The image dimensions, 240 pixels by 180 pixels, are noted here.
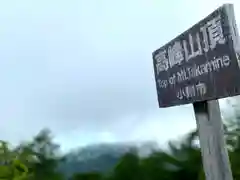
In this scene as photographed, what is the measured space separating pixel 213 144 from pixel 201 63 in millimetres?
382

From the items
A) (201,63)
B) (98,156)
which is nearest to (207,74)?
(201,63)

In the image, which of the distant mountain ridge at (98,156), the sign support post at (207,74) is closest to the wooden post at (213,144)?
the sign support post at (207,74)

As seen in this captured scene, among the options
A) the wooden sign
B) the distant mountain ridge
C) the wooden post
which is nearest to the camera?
the wooden sign

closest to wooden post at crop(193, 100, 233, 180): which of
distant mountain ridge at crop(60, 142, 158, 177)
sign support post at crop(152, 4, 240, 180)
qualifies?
sign support post at crop(152, 4, 240, 180)

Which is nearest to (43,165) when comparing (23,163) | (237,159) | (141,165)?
(23,163)

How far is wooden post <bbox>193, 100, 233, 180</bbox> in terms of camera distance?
7.38ft

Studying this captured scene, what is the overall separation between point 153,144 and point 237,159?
410 millimetres

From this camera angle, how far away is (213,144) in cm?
228

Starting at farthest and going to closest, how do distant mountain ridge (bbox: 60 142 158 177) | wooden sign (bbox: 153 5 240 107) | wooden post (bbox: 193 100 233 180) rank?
distant mountain ridge (bbox: 60 142 158 177), wooden post (bbox: 193 100 233 180), wooden sign (bbox: 153 5 240 107)

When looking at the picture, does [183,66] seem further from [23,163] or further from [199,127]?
[23,163]

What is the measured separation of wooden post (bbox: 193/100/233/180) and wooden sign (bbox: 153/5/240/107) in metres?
0.09

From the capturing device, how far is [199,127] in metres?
2.36

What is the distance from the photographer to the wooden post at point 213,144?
7.38 ft

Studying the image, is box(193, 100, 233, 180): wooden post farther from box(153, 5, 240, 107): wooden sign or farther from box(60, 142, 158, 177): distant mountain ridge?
box(60, 142, 158, 177): distant mountain ridge
